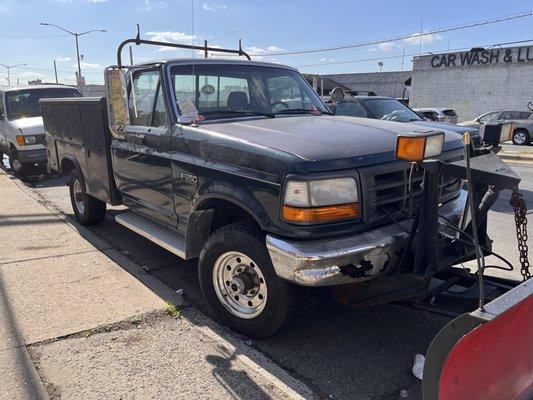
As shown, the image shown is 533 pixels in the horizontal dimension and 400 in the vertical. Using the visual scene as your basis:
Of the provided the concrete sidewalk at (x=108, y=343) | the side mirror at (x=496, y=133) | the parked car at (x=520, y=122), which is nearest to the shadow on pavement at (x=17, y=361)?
the concrete sidewalk at (x=108, y=343)

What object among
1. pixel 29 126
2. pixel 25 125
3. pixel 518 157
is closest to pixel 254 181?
pixel 29 126

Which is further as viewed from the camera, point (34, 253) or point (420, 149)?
point (34, 253)

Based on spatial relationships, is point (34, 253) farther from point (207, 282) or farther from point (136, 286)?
point (207, 282)

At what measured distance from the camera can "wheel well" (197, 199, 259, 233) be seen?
3535 mm

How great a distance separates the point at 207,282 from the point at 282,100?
6.39 ft

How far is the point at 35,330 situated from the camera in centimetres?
355

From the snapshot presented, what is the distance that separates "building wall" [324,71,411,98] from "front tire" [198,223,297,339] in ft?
134

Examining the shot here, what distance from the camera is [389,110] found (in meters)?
9.18

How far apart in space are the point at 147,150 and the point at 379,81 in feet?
137

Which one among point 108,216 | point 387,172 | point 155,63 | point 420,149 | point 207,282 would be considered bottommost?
point 108,216

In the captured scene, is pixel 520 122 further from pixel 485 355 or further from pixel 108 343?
pixel 108 343

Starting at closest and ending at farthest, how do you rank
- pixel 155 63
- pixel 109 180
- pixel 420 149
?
pixel 420 149 < pixel 155 63 < pixel 109 180

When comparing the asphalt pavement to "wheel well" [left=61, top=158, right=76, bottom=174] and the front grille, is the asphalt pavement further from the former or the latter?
"wheel well" [left=61, top=158, right=76, bottom=174]

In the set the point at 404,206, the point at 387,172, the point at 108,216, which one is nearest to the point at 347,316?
the point at 404,206
